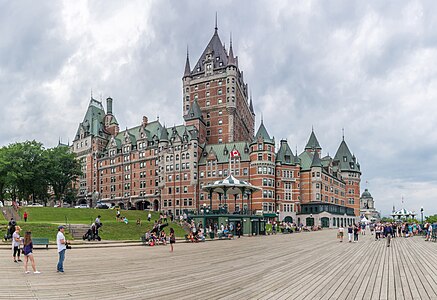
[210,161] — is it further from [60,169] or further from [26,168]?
[26,168]

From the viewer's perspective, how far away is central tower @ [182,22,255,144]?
344ft

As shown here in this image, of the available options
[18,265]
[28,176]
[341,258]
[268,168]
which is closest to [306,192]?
[268,168]

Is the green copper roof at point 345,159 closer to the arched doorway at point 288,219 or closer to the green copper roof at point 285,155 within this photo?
the green copper roof at point 285,155

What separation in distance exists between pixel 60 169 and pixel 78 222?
1710 inches

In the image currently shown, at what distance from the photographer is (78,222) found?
177 ft

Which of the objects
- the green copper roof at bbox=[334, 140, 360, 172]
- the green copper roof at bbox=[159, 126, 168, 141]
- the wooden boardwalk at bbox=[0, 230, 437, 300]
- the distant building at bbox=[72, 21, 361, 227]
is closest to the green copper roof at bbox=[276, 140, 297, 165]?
the distant building at bbox=[72, 21, 361, 227]

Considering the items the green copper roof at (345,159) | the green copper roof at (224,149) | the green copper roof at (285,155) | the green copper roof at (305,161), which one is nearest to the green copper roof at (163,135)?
the green copper roof at (224,149)

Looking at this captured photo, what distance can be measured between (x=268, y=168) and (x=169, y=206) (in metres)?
26.9

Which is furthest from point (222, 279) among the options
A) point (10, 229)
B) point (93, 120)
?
point (93, 120)

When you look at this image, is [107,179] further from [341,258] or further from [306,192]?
[341,258]

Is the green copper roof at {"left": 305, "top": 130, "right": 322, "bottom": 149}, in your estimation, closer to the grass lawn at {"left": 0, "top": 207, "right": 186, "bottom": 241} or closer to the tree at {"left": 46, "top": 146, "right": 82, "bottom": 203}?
the grass lawn at {"left": 0, "top": 207, "right": 186, "bottom": 241}

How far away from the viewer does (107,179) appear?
4508 inches

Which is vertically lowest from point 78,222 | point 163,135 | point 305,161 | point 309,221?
point 309,221

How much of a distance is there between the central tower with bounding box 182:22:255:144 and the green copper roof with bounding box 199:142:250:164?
6036 millimetres
